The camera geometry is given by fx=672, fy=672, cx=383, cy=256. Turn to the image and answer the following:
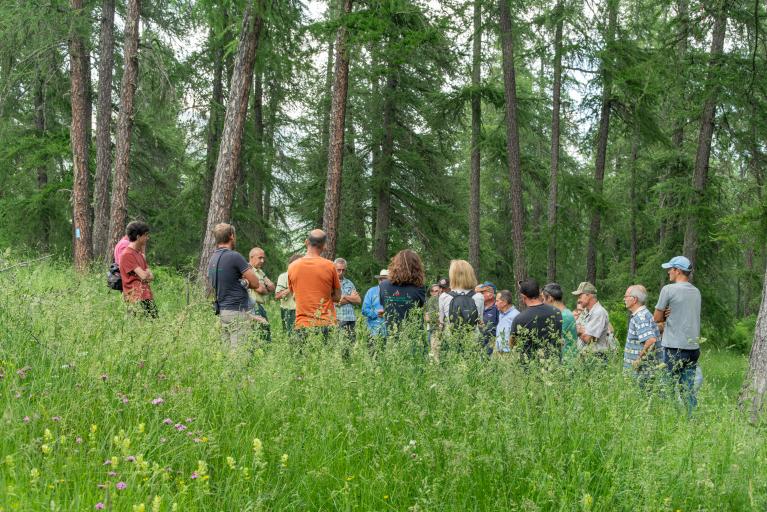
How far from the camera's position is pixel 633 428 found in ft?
13.0

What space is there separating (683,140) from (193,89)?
1739 cm

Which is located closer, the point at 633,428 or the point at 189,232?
the point at 633,428

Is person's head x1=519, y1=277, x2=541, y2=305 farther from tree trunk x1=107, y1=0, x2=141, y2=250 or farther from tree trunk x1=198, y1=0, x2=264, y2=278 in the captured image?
tree trunk x1=107, y1=0, x2=141, y2=250

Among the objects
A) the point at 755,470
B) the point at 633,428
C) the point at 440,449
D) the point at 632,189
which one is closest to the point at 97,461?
the point at 440,449

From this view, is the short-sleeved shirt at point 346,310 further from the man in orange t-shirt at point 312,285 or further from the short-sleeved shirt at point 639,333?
the short-sleeved shirt at point 639,333

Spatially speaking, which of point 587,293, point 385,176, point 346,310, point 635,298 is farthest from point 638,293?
point 385,176

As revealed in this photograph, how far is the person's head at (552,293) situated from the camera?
25.0 feet

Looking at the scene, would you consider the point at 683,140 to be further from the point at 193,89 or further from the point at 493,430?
the point at 493,430

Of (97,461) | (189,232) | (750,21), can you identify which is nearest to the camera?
(97,461)

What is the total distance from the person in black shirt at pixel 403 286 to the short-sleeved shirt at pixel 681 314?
8.74ft

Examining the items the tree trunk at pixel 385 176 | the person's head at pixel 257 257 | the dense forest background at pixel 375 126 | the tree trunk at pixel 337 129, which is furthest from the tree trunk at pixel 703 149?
the person's head at pixel 257 257

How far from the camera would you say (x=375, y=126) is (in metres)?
21.1

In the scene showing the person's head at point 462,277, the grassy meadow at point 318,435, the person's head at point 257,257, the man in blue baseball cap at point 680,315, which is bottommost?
the grassy meadow at point 318,435

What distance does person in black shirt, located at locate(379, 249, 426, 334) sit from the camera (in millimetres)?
7121
